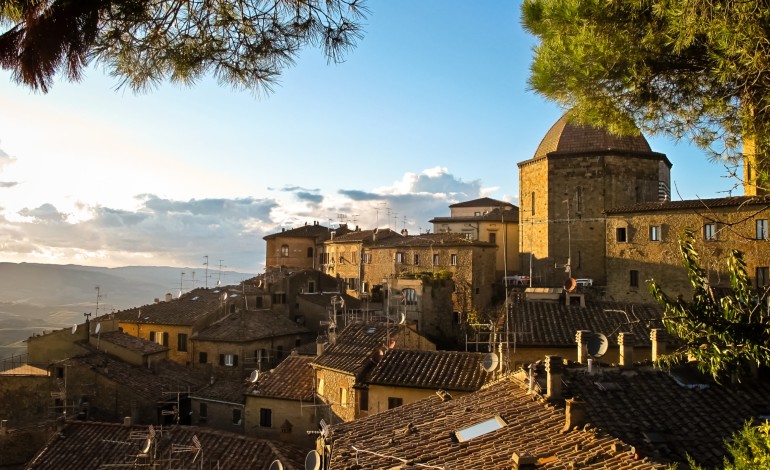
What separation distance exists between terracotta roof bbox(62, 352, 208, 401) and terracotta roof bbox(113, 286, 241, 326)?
5720 millimetres

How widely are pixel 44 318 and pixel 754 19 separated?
153 metres

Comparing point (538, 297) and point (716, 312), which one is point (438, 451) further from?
point (538, 297)

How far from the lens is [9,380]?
29.0m

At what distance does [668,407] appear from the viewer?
12367mm

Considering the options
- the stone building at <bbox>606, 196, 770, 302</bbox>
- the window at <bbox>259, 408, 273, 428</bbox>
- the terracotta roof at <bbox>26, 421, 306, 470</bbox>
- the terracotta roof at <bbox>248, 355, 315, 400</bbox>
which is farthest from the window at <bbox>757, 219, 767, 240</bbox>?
the window at <bbox>259, 408, 273, 428</bbox>

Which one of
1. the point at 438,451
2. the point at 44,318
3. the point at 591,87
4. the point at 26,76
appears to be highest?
the point at 591,87

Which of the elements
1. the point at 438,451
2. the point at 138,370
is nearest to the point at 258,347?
the point at 138,370

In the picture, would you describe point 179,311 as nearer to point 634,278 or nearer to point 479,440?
point 634,278

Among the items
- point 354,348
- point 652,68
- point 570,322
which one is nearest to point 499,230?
point 354,348

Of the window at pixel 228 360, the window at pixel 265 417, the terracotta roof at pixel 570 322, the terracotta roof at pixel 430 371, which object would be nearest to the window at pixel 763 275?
the terracotta roof at pixel 570 322

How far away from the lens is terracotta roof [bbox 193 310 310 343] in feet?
120

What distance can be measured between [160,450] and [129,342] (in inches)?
569

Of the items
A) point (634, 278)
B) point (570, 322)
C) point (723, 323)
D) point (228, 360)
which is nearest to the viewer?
point (723, 323)

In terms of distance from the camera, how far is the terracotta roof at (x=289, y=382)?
25.8 metres
